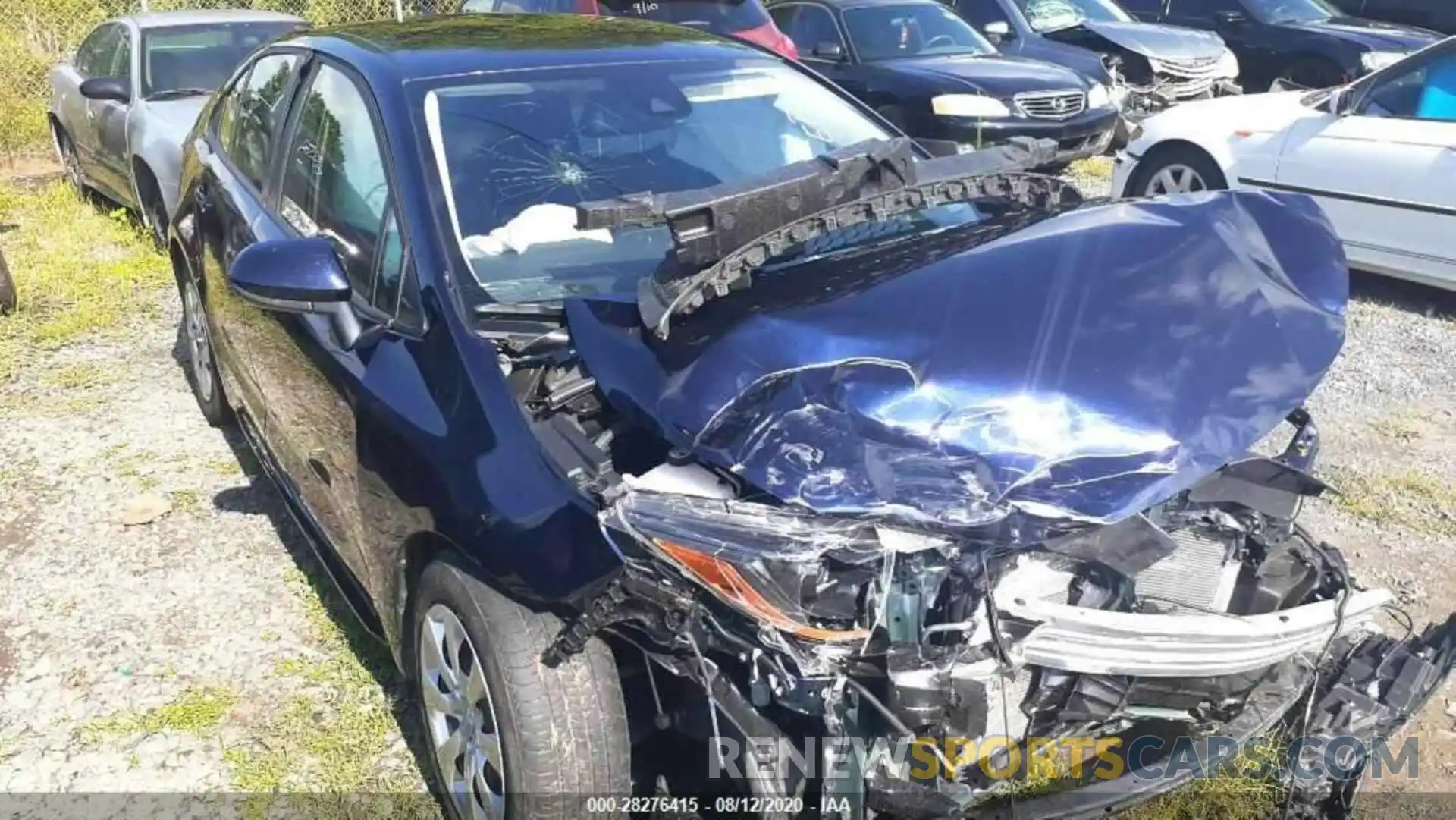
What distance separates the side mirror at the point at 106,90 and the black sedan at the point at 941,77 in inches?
195

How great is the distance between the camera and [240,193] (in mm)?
3793

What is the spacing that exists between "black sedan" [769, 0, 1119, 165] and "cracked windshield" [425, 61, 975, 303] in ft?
15.0

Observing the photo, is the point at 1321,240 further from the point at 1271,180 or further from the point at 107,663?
the point at 1271,180

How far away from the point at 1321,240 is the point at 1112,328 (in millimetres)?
782

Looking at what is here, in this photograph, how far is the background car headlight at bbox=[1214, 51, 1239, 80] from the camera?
10.1 meters

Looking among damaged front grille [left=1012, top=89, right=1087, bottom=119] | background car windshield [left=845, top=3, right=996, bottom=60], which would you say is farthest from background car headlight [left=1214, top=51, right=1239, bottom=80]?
damaged front grille [left=1012, top=89, right=1087, bottom=119]

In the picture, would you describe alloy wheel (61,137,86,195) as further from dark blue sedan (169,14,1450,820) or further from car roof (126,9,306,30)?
dark blue sedan (169,14,1450,820)

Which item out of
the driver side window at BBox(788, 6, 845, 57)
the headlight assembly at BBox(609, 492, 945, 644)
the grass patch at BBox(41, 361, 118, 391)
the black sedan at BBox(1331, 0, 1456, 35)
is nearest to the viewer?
the headlight assembly at BBox(609, 492, 945, 644)

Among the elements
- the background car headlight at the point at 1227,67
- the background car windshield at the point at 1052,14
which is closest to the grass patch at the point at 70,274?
the background car windshield at the point at 1052,14

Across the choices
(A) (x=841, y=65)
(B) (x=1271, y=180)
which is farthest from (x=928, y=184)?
(A) (x=841, y=65)

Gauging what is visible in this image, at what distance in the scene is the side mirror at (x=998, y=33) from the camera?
10281 millimetres

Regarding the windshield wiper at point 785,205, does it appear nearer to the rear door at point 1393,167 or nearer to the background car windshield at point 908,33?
the rear door at point 1393,167

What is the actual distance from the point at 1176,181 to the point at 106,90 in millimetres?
6541

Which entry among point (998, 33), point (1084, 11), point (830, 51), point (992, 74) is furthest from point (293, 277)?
point (1084, 11)
